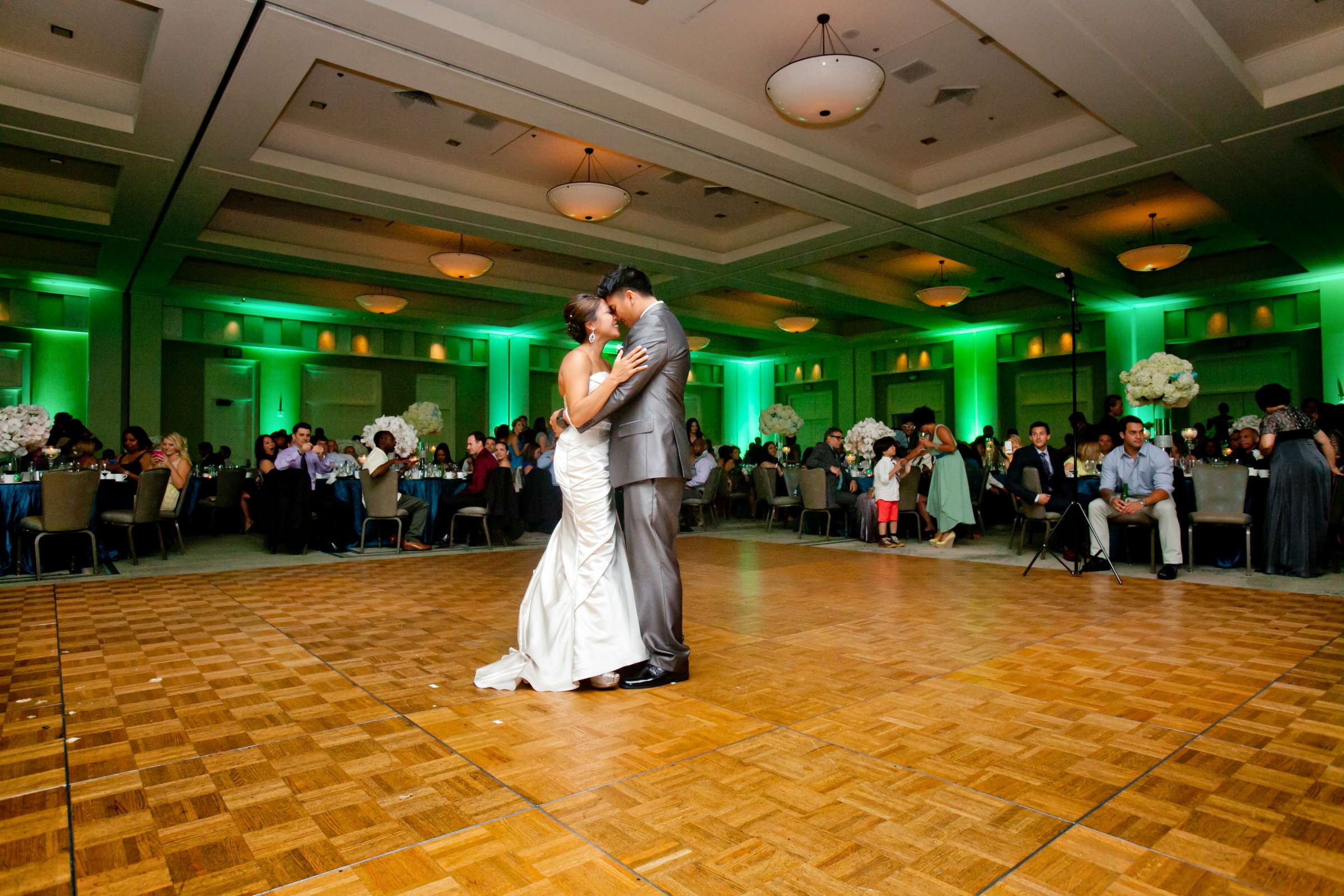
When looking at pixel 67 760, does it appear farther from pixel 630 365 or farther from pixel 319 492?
pixel 319 492

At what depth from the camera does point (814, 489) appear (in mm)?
8273

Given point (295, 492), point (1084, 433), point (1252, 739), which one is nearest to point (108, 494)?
point (295, 492)

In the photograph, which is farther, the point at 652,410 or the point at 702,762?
the point at 652,410

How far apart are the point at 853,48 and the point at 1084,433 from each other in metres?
4.32

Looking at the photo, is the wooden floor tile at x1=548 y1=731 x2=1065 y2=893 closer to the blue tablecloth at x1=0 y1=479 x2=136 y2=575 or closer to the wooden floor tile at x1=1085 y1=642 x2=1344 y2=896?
the wooden floor tile at x1=1085 y1=642 x2=1344 y2=896

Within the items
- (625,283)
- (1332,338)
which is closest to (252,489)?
(625,283)

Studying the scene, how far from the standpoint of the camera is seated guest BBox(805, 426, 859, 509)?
8469 mm

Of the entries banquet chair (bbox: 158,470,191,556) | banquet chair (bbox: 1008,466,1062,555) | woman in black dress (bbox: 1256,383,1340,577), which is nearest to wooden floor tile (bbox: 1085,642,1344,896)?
woman in black dress (bbox: 1256,383,1340,577)

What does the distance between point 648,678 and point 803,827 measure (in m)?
1.22

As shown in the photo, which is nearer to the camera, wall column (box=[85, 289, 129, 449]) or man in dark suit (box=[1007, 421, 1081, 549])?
man in dark suit (box=[1007, 421, 1081, 549])

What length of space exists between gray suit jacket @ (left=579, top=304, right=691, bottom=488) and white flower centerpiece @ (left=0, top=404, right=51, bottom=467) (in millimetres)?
5647

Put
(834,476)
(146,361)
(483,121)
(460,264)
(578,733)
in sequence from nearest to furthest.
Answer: (578,733)
(483,121)
(834,476)
(460,264)
(146,361)

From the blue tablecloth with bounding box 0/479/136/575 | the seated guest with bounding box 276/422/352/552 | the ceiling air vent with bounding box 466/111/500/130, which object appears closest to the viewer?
the blue tablecloth with bounding box 0/479/136/575

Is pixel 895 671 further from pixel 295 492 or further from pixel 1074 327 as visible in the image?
pixel 295 492
